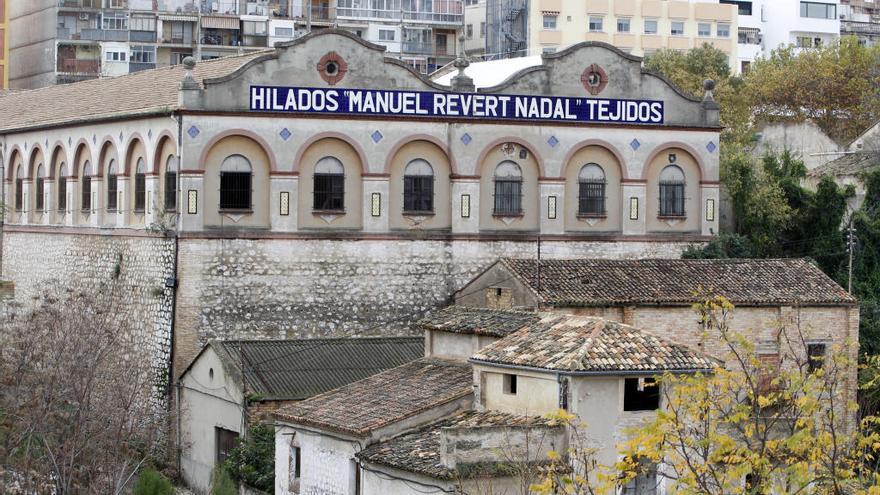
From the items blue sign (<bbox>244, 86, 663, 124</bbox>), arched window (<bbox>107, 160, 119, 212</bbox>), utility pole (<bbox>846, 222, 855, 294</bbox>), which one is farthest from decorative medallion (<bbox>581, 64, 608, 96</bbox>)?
arched window (<bbox>107, 160, 119, 212</bbox>)

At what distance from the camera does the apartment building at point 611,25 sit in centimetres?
9425

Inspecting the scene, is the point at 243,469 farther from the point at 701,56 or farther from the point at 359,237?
the point at 701,56

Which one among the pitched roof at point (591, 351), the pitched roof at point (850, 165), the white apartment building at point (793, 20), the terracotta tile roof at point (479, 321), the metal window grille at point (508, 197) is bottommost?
the pitched roof at point (591, 351)

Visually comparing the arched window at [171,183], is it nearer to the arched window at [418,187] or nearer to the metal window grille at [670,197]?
the arched window at [418,187]

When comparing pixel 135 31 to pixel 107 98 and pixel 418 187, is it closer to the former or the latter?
pixel 107 98

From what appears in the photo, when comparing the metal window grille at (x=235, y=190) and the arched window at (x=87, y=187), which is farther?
the arched window at (x=87, y=187)

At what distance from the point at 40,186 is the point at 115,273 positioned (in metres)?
8.42

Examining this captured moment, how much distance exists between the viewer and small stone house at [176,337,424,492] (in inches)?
1732

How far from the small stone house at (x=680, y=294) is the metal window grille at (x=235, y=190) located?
6259mm

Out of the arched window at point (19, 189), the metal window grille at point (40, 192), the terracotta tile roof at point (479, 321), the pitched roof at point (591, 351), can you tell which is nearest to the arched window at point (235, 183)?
the terracotta tile roof at point (479, 321)

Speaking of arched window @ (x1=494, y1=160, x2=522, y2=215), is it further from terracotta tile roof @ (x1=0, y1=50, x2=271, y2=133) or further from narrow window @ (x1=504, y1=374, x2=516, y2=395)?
narrow window @ (x1=504, y1=374, x2=516, y2=395)

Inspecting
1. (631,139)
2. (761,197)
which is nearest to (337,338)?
(631,139)

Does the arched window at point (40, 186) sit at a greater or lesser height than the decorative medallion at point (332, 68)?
lesser

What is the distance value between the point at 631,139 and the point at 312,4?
43.0 metres
